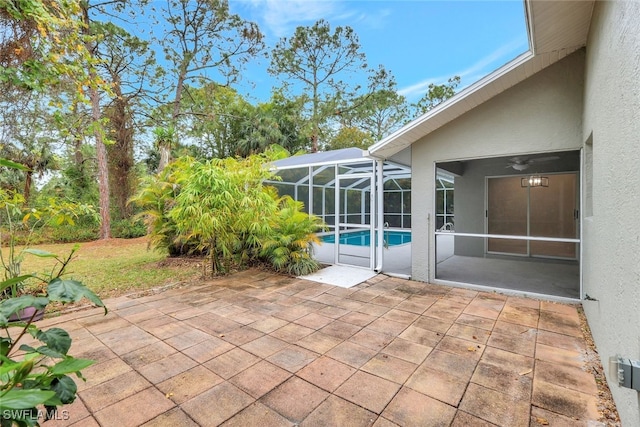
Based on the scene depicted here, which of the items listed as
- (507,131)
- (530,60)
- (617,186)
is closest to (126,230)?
(507,131)

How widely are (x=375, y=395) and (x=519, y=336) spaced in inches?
88.2

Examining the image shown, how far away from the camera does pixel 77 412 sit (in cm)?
231

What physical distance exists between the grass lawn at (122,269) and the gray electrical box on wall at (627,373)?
20.7 feet

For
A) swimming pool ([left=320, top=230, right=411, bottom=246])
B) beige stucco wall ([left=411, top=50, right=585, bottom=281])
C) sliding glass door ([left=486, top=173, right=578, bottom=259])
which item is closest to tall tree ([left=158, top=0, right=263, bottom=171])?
swimming pool ([left=320, top=230, right=411, bottom=246])

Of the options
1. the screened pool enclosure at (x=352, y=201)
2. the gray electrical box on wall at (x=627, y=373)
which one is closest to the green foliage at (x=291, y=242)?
the screened pool enclosure at (x=352, y=201)

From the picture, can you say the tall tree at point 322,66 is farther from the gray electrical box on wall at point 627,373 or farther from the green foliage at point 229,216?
the gray electrical box on wall at point 627,373

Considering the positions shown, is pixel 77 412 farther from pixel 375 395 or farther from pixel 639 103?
pixel 639 103

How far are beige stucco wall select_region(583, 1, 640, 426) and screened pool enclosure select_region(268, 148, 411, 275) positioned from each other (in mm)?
3673

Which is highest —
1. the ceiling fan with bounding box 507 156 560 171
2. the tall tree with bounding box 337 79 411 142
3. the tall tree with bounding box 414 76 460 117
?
the tall tree with bounding box 414 76 460 117

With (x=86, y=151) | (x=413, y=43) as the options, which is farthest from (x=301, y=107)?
(x=86, y=151)

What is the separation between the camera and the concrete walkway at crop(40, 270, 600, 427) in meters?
2.32

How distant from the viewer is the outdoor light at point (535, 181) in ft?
27.8

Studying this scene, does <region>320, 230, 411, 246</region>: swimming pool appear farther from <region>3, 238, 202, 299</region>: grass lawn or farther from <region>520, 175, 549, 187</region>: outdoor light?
<region>3, 238, 202, 299</region>: grass lawn

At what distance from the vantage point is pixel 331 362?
10.0ft
